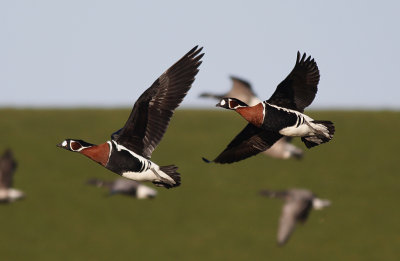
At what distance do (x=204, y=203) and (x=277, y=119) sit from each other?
4157 cm

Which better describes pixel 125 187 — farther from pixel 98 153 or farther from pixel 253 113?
pixel 253 113

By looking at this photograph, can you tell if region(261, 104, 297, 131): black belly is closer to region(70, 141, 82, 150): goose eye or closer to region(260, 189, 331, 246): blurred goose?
region(70, 141, 82, 150): goose eye

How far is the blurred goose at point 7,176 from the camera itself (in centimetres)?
4024

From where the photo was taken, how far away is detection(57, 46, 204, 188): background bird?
17500mm

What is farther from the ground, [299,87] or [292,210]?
[299,87]

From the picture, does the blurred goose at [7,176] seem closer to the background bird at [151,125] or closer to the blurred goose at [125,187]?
the blurred goose at [125,187]

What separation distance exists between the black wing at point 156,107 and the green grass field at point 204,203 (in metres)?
34.7

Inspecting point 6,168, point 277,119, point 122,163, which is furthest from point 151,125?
point 6,168

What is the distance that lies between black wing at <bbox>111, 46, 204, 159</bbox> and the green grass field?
34740 mm

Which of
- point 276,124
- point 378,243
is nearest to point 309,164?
point 378,243

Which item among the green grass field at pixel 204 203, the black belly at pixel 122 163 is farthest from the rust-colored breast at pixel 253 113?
the green grass field at pixel 204 203

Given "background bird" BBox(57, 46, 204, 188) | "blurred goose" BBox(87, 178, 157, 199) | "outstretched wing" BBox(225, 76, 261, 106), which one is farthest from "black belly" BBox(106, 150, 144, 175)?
"outstretched wing" BBox(225, 76, 261, 106)

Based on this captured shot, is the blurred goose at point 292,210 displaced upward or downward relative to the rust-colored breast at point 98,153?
downward

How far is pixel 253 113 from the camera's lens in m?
17.4
